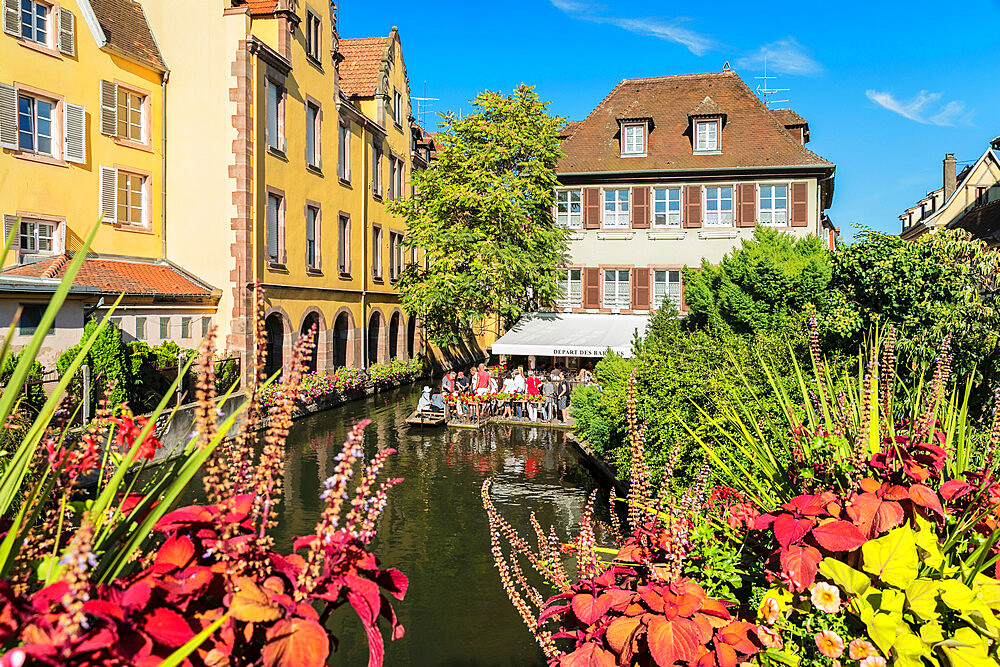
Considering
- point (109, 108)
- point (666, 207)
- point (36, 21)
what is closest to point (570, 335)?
point (666, 207)

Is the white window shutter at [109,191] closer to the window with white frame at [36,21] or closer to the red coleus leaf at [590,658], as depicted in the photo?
the window with white frame at [36,21]

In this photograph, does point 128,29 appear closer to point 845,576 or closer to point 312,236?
point 312,236

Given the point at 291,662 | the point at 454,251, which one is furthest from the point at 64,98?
the point at 291,662

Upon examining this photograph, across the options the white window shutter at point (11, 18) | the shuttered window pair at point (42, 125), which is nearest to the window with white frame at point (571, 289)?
the shuttered window pair at point (42, 125)

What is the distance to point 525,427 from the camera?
20.2 m

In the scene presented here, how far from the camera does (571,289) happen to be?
29.4 m

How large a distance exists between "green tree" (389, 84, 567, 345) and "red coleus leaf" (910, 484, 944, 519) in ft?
78.0

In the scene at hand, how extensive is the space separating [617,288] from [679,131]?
644 centimetres

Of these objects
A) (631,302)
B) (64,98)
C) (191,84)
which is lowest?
(631,302)

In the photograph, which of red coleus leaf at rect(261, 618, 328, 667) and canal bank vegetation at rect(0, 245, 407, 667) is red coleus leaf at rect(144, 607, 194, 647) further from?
red coleus leaf at rect(261, 618, 328, 667)

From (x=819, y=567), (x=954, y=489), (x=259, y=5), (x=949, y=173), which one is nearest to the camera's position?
(x=819, y=567)

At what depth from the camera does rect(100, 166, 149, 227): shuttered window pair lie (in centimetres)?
1988

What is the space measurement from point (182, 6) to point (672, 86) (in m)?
18.2

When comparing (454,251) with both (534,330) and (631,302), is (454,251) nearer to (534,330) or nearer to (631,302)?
(534,330)
